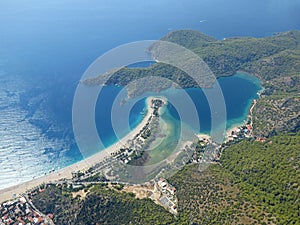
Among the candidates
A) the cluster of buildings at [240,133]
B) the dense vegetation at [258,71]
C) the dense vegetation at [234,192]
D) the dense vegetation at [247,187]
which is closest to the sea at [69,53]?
the cluster of buildings at [240,133]

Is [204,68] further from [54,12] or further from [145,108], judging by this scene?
[54,12]

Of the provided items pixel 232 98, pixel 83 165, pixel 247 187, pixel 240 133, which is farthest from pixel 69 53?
pixel 247 187

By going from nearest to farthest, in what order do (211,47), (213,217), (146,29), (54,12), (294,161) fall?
(213,217) < (294,161) < (211,47) < (146,29) < (54,12)

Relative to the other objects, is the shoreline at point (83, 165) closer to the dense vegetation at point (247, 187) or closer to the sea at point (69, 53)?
the sea at point (69, 53)

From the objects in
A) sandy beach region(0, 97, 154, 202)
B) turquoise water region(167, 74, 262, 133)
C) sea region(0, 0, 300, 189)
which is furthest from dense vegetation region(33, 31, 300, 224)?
sea region(0, 0, 300, 189)

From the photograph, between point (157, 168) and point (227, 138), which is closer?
point (157, 168)

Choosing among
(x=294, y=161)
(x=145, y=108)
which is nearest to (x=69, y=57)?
(x=145, y=108)

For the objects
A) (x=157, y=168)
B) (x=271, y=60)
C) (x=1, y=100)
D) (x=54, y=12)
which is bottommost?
(x=157, y=168)

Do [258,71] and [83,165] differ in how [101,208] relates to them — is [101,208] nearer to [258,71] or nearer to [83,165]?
[83,165]
